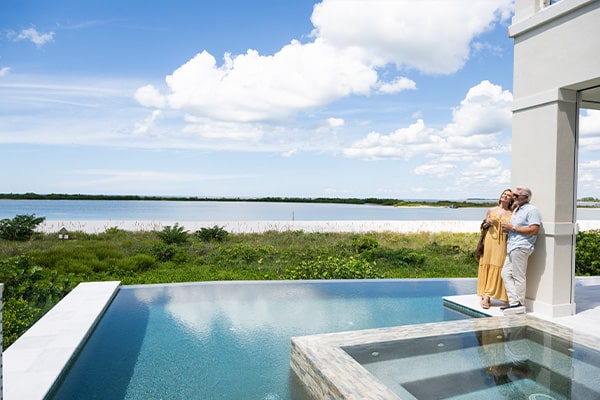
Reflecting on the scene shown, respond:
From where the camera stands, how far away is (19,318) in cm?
537

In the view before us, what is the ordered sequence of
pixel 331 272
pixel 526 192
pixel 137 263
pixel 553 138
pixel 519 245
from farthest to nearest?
pixel 137 263 < pixel 331 272 < pixel 526 192 < pixel 519 245 < pixel 553 138

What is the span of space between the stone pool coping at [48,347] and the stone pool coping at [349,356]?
204 centimetres

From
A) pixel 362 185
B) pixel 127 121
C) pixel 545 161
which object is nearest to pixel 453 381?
pixel 545 161

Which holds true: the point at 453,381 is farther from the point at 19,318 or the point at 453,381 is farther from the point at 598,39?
the point at 19,318

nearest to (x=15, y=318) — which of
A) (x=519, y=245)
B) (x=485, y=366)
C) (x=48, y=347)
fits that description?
(x=48, y=347)

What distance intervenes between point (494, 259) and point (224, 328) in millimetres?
3599

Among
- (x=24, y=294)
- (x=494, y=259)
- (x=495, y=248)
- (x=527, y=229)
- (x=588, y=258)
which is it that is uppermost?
(x=527, y=229)

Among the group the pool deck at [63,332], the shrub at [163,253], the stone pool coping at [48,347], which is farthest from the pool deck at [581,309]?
the shrub at [163,253]

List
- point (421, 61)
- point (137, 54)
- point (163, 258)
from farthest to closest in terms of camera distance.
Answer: point (137, 54) < point (163, 258) < point (421, 61)

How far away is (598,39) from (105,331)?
21.6 feet

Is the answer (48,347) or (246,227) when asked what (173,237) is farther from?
(48,347)

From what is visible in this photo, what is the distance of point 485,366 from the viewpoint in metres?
3.60

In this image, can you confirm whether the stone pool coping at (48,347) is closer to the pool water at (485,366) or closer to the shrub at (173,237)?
the pool water at (485,366)

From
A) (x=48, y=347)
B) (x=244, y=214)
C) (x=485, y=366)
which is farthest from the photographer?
(x=244, y=214)
